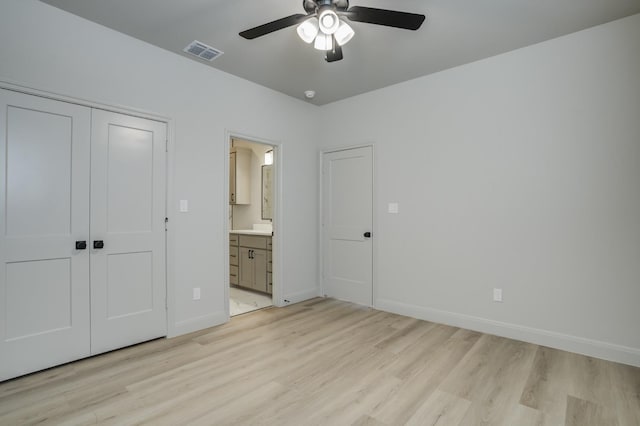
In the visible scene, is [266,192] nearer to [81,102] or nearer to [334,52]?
[81,102]

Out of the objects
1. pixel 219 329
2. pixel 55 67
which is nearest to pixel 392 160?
pixel 219 329

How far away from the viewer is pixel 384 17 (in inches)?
81.1

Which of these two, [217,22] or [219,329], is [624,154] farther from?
[219,329]

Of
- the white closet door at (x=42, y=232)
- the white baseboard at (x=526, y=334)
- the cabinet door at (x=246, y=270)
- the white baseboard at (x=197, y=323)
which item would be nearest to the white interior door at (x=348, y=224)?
the white baseboard at (x=526, y=334)

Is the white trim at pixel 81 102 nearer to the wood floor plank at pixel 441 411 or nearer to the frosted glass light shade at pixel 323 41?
the frosted glass light shade at pixel 323 41

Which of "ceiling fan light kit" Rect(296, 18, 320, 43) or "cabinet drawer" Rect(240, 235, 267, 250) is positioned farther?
"cabinet drawer" Rect(240, 235, 267, 250)

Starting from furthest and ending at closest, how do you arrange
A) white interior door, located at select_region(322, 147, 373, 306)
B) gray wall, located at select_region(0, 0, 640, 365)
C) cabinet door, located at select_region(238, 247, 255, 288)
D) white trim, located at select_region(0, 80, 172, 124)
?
cabinet door, located at select_region(238, 247, 255, 288) → white interior door, located at select_region(322, 147, 373, 306) → gray wall, located at select_region(0, 0, 640, 365) → white trim, located at select_region(0, 80, 172, 124)

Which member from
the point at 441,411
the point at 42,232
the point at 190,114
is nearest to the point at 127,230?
the point at 42,232

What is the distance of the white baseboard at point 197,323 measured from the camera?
3.24 meters

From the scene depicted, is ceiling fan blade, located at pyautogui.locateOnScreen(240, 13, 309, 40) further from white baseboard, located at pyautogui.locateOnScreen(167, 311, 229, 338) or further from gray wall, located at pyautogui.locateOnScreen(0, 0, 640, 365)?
white baseboard, located at pyautogui.locateOnScreen(167, 311, 229, 338)

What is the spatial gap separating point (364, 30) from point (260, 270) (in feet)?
10.9

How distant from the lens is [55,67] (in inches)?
100

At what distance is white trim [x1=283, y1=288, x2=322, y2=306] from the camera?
4.36 meters

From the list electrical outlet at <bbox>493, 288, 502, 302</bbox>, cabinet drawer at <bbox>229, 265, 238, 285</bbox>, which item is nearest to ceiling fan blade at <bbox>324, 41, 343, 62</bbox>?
electrical outlet at <bbox>493, 288, 502, 302</bbox>
